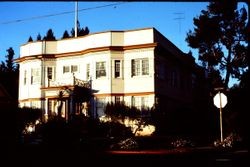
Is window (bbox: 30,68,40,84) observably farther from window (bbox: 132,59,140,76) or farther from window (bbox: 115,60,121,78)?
window (bbox: 132,59,140,76)

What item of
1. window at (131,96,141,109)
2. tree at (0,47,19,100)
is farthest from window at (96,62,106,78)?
tree at (0,47,19,100)

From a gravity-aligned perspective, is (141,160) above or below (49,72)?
below

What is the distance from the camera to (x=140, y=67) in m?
32.5

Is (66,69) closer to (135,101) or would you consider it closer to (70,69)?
(70,69)

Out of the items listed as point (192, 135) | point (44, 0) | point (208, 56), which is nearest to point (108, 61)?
point (192, 135)

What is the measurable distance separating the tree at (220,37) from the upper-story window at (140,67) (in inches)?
551

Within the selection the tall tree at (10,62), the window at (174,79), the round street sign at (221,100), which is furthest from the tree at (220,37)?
the tall tree at (10,62)

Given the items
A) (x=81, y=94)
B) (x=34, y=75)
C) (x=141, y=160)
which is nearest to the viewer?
(x=141, y=160)

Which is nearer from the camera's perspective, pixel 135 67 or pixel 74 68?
pixel 135 67

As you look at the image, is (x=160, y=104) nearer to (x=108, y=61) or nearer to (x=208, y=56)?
(x=108, y=61)

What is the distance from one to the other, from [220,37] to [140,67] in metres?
15.7

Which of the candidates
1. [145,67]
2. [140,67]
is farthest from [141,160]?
[140,67]

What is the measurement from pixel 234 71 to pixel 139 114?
1761 centimetres

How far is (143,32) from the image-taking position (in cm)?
3284
